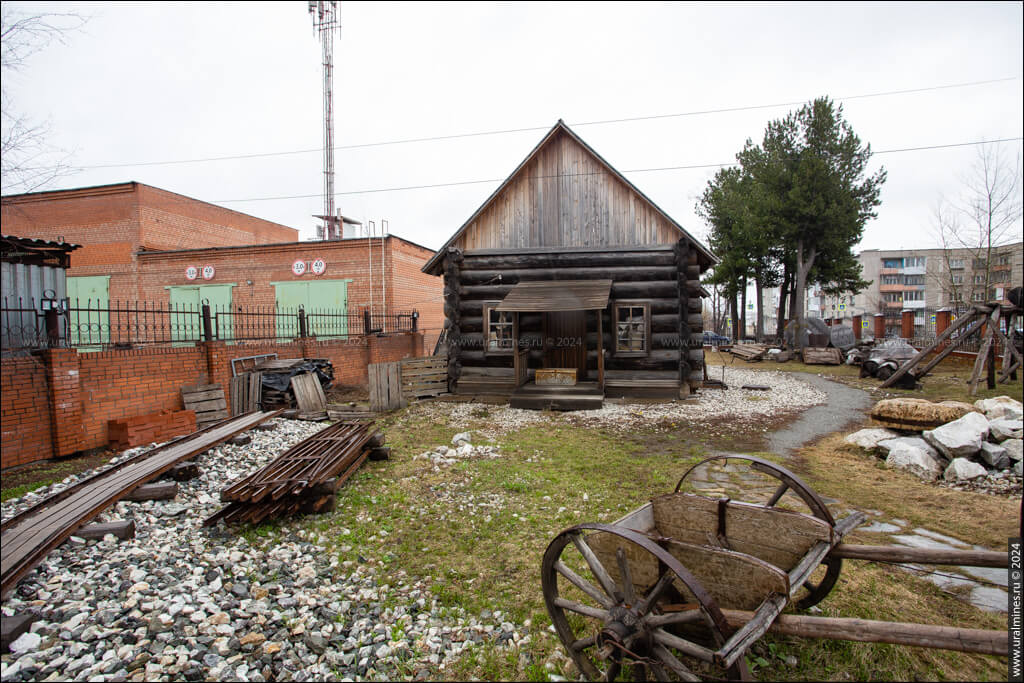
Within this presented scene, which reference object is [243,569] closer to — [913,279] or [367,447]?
[367,447]

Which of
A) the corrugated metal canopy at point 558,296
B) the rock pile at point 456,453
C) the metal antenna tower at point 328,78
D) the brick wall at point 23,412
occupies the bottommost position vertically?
the rock pile at point 456,453

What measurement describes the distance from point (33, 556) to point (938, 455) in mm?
10209

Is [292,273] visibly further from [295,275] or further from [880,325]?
[880,325]

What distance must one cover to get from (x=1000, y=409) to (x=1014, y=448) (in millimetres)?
3202

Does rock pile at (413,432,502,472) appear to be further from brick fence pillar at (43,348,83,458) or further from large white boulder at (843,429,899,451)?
large white boulder at (843,429,899,451)

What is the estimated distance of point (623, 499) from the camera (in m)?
5.82

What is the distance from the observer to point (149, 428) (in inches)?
330

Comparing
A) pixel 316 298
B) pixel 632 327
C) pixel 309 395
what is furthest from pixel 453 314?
pixel 316 298

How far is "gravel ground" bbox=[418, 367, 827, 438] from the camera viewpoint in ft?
35.1

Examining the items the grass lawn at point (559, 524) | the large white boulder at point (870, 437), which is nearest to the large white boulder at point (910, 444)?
the large white boulder at point (870, 437)

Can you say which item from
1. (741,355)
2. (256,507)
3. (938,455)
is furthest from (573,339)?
(741,355)

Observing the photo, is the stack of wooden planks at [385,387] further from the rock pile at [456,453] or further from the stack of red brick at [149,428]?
the rock pile at [456,453]

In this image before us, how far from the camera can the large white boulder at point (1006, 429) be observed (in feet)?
22.8

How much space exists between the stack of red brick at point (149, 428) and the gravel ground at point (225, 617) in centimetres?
398
